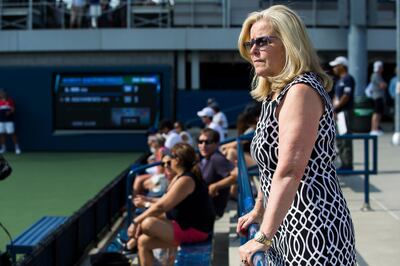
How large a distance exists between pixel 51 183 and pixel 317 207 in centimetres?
1108

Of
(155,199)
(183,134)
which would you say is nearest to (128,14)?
(183,134)

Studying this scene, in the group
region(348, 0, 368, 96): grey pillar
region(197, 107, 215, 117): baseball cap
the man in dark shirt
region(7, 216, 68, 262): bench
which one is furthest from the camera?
region(348, 0, 368, 96): grey pillar

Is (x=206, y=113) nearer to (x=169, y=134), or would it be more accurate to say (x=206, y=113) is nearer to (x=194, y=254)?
(x=169, y=134)

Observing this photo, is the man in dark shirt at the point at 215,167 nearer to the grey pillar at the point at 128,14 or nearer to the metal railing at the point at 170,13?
the metal railing at the point at 170,13

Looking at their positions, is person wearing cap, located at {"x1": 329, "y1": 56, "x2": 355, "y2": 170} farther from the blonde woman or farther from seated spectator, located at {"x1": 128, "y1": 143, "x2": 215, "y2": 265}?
the blonde woman

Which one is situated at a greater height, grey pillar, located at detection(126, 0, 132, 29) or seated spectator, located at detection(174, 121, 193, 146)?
grey pillar, located at detection(126, 0, 132, 29)

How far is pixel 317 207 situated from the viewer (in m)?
2.39

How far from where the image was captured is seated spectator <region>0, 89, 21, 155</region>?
17730mm

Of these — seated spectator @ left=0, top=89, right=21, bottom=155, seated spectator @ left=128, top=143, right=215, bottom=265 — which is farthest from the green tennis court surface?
seated spectator @ left=128, top=143, right=215, bottom=265

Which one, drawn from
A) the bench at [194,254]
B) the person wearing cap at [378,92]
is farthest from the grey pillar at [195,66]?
the bench at [194,254]

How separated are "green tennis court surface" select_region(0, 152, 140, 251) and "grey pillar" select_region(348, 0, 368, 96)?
7526 mm

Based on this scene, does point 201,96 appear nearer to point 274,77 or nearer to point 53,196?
point 53,196

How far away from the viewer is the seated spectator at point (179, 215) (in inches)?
242

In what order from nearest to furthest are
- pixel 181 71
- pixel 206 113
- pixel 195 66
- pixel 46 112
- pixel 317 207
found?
pixel 317 207, pixel 206 113, pixel 46 112, pixel 181 71, pixel 195 66
